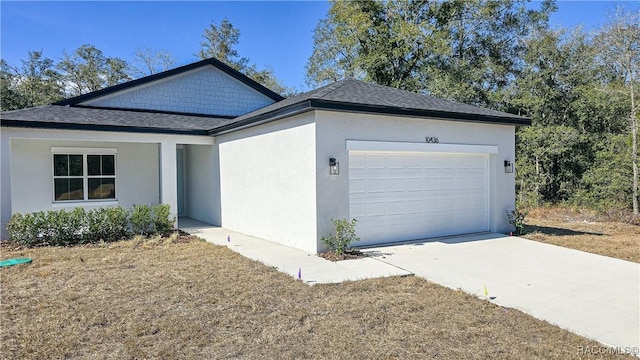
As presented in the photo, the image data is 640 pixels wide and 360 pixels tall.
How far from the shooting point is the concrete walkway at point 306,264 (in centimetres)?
656

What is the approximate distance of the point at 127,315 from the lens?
4867 millimetres

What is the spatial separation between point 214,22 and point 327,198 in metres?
32.3

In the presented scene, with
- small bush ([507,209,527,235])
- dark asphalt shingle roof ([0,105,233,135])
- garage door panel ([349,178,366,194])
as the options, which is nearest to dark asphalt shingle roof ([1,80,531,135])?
dark asphalt shingle roof ([0,105,233,135])

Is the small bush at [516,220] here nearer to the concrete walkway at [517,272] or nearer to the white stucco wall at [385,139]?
the white stucco wall at [385,139]

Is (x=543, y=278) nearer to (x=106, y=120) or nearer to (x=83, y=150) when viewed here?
(x=106, y=120)

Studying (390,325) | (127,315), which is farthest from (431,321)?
(127,315)

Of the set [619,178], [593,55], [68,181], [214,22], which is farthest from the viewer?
[214,22]

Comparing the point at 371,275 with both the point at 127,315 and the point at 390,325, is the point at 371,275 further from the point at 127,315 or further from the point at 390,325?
the point at 127,315

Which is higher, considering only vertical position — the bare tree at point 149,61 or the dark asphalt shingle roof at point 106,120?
the bare tree at point 149,61

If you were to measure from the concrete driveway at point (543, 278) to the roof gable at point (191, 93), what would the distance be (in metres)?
10.2

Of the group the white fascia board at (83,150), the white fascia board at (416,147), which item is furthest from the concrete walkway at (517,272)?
the white fascia board at (83,150)

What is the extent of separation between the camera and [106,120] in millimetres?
11820

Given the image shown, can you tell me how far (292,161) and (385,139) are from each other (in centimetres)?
221

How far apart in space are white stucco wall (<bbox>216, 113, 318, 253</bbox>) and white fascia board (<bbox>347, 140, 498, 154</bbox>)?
115cm
